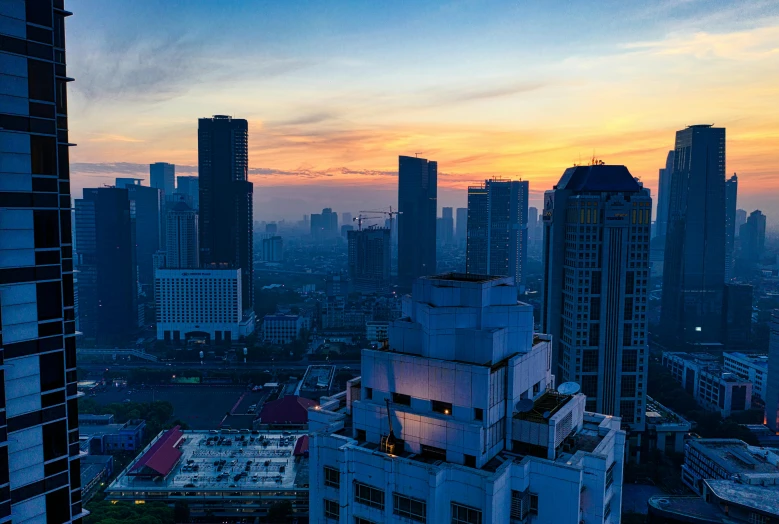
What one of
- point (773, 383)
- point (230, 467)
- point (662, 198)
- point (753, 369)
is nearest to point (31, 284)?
point (230, 467)

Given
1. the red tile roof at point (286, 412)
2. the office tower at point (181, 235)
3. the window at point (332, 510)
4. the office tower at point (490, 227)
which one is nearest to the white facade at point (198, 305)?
the office tower at point (181, 235)

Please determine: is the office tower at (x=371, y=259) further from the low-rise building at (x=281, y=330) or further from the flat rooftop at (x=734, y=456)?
the flat rooftop at (x=734, y=456)

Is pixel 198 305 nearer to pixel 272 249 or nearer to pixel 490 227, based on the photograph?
pixel 490 227

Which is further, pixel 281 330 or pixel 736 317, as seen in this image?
pixel 281 330

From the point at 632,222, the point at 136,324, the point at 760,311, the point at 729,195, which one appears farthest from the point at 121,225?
the point at 729,195

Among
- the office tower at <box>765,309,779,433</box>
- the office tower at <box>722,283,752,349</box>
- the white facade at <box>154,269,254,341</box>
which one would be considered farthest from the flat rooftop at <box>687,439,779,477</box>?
the white facade at <box>154,269,254,341</box>

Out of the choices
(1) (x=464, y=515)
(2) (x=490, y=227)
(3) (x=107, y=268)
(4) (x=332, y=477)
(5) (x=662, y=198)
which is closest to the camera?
(1) (x=464, y=515)
